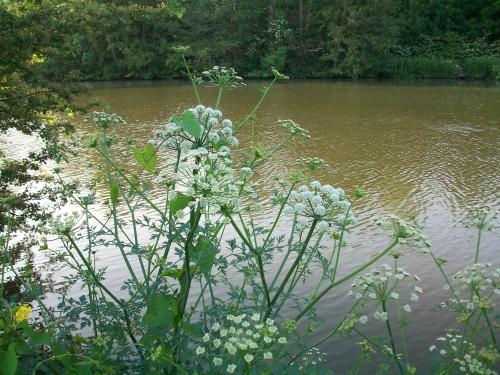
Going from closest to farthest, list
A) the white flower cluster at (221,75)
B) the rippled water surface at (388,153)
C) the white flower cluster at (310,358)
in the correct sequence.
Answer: the white flower cluster at (310,358) < the white flower cluster at (221,75) < the rippled water surface at (388,153)

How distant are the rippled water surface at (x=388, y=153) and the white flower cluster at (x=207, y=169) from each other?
0.75 metres

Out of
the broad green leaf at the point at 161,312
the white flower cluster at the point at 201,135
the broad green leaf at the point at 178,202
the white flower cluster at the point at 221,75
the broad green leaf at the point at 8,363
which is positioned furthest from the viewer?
the white flower cluster at the point at 221,75

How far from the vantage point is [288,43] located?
3559 cm

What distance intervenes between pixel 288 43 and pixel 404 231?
114 ft

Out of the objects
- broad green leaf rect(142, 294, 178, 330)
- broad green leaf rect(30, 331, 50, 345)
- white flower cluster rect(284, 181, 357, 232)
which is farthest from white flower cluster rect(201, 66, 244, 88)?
broad green leaf rect(30, 331, 50, 345)

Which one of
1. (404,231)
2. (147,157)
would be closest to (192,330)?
(147,157)

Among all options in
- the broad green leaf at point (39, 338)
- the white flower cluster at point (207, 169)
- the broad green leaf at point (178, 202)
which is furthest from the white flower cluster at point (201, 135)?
the broad green leaf at point (39, 338)

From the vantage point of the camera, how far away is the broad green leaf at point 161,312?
2.36 meters

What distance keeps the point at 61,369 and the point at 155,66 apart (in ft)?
114

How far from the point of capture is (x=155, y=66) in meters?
36.0

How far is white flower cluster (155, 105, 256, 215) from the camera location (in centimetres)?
225

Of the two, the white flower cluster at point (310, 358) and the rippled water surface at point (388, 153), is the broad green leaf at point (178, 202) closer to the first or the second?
the white flower cluster at point (310, 358)

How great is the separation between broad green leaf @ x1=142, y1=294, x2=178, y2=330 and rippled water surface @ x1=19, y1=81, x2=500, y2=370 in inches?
52.9

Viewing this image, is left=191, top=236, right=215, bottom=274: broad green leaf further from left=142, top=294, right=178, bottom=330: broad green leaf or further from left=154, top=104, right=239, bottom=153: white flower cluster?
left=154, top=104, right=239, bottom=153: white flower cluster
